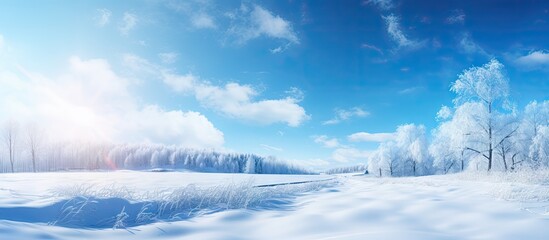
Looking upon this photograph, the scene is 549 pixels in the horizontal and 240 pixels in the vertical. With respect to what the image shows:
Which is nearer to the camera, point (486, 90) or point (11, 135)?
point (486, 90)

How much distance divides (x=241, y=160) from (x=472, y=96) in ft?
286

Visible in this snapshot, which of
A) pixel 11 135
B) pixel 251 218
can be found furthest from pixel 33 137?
pixel 251 218

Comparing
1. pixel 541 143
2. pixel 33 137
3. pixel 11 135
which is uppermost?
pixel 11 135

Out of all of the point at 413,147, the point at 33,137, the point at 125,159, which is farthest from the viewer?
the point at 125,159

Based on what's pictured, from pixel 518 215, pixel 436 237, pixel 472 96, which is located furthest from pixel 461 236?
pixel 472 96

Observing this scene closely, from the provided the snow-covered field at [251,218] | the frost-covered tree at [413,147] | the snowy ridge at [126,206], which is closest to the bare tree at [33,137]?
the snowy ridge at [126,206]

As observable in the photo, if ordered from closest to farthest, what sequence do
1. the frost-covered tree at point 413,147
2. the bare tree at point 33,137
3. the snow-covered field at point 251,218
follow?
the snow-covered field at point 251,218
the frost-covered tree at point 413,147
the bare tree at point 33,137

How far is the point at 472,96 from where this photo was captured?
82.9ft

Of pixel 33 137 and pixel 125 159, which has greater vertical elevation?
pixel 33 137

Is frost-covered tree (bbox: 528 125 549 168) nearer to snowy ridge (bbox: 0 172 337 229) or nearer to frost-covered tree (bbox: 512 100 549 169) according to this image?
frost-covered tree (bbox: 512 100 549 169)

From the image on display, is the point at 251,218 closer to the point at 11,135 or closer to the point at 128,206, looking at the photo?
the point at 128,206

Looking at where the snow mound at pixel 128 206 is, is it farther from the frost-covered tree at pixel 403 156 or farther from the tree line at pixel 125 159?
the tree line at pixel 125 159

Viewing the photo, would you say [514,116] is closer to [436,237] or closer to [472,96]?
[472,96]

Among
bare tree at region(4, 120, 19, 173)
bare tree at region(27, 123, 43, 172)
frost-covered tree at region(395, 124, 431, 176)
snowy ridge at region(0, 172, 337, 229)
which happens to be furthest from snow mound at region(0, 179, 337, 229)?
bare tree at region(27, 123, 43, 172)
